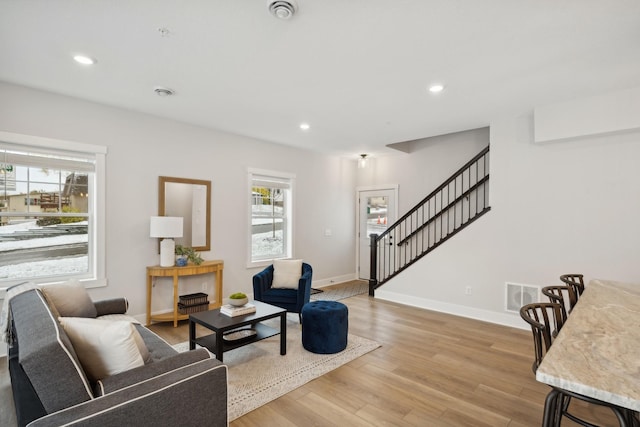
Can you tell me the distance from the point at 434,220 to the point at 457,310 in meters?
1.72

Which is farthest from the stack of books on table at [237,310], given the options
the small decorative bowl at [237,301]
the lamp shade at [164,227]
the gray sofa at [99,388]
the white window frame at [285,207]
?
the white window frame at [285,207]

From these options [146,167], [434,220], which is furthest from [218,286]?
[434,220]

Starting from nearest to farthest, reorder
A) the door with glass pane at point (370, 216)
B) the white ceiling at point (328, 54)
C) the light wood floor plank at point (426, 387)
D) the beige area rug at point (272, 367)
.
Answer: the white ceiling at point (328, 54) < the light wood floor plank at point (426, 387) < the beige area rug at point (272, 367) < the door with glass pane at point (370, 216)

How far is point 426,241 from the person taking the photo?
6.14 meters

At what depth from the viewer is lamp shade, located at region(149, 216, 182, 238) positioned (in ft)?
13.4

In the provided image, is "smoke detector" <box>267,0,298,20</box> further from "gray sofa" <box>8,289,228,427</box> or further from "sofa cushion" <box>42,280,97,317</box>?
"sofa cushion" <box>42,280,97,317</box>

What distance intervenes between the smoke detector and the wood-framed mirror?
3045 mm

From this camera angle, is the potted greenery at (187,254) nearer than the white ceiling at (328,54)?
No

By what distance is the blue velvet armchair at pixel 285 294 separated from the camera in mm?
4270

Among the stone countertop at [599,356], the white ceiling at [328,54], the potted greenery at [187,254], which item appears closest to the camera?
the stone countertop at [599,356]

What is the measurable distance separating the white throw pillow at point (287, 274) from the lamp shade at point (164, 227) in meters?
1.40

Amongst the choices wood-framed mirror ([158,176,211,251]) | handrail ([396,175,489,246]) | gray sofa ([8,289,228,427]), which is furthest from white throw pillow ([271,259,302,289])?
gray sofa ([8,289,228,427])

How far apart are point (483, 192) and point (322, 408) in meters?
4.34

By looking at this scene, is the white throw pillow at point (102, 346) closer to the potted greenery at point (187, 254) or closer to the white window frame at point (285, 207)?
the potted greenery at point (187, 254)
